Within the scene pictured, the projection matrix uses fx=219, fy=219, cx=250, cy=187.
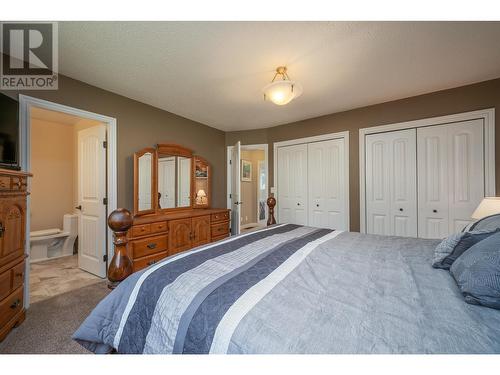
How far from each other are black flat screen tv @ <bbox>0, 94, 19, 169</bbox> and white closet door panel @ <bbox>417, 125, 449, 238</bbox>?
4284mm

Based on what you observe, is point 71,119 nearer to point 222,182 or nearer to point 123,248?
point 222,182

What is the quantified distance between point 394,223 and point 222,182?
9.79 ft

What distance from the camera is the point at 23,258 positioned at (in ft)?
6.13

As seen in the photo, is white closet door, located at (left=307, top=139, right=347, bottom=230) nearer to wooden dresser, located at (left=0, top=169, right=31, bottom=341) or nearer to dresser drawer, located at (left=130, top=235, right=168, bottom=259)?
dresser drawer, located at (left=130, top=235, right=168, bottom=259)

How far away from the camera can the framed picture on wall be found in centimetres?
616

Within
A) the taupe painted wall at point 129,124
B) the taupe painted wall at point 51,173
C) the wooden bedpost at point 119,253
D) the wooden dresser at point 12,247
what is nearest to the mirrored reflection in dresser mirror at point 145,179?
the taupe painted wall at point 129,124

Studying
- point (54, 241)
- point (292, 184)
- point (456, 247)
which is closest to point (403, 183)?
point (292, 184)

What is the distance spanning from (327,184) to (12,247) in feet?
12.1

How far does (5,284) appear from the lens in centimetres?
163

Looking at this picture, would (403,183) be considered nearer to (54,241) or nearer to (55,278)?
(55,278)

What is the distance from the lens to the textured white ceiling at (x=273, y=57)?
1.64 metres

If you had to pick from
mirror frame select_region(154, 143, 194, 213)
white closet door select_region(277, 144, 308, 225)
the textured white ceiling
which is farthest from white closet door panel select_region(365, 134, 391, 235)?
mirror frame select_region(154, 143, 194, 213)

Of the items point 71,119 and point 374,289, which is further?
point 71,119
